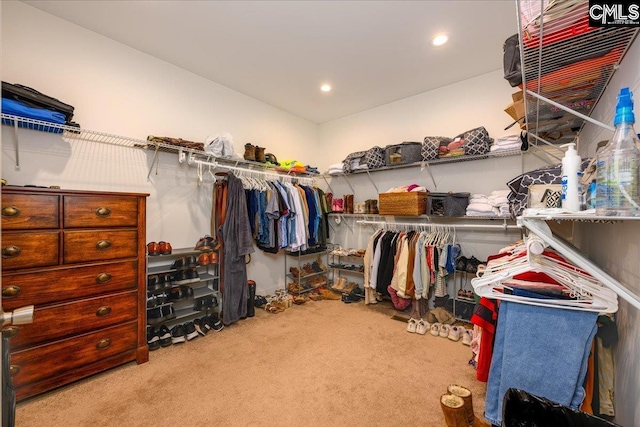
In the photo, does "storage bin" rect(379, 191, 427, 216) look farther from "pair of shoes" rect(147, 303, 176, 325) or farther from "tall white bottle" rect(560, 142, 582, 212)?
"pair of shoes" rect(147, 303, 176, 325)

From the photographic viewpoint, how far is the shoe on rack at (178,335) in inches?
99.8

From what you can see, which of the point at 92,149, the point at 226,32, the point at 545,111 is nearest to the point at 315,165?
the point at 226,32

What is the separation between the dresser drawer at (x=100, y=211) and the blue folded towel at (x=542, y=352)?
2496mm

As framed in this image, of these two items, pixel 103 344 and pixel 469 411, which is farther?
pixel 103 344

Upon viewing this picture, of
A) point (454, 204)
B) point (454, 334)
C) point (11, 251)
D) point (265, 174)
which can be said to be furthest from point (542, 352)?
point (265, 174)

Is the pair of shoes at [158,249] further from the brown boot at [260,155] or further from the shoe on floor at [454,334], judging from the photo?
the shoe on floor at [454,334]

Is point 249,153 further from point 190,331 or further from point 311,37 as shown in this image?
point 190,331

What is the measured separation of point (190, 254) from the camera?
284 centimetres

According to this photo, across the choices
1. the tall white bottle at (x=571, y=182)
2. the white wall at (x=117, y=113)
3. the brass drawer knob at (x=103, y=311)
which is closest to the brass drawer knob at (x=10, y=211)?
the white wall at (x=117, y=113)

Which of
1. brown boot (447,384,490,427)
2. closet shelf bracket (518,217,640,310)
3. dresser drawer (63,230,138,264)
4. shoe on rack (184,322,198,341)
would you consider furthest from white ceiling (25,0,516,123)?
shoe on rack (184,322,198,341)

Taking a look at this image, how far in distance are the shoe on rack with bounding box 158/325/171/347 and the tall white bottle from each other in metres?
2.94

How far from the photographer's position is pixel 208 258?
283 cm

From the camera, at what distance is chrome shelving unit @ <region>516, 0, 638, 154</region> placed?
989 mm

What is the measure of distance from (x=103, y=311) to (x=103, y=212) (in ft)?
2.36
